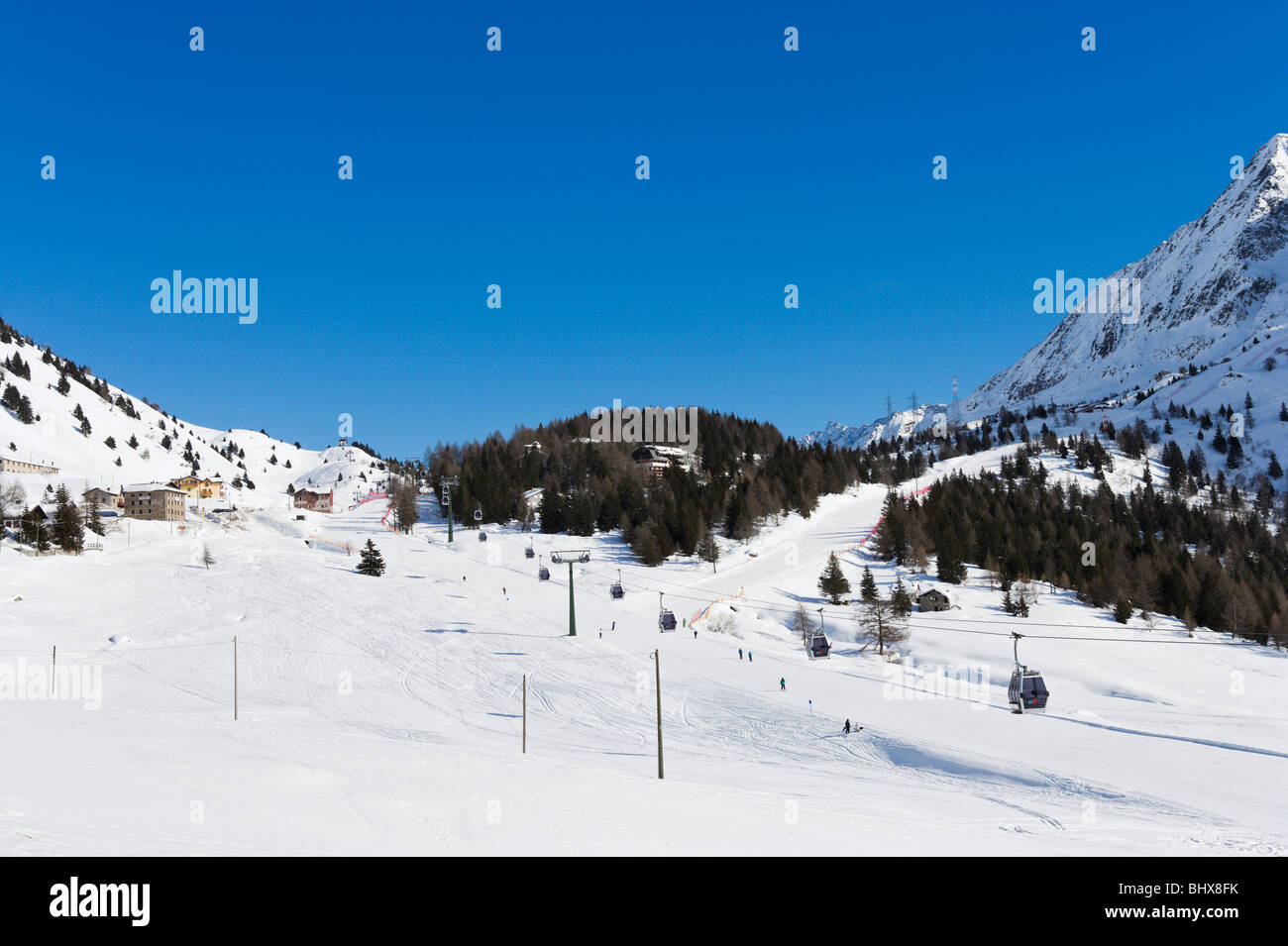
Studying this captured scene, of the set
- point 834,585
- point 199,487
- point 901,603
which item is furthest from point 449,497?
point 199,487

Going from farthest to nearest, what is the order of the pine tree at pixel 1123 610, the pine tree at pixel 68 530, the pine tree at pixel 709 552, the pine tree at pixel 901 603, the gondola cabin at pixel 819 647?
the pine tree at pixel 709 552
the pine tree at pixel 1123 610
the pine tree at pixel 68 530
the pine tree at pixel 901 603
the gondola cabin at pixel 819 647

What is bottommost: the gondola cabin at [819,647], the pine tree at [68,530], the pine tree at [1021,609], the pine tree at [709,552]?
the pine tree at [1021,609]

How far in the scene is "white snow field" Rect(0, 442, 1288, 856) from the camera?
19.6 meters

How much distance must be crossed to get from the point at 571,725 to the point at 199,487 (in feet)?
496

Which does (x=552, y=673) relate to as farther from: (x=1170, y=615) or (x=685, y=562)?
(x=1170, y=615)

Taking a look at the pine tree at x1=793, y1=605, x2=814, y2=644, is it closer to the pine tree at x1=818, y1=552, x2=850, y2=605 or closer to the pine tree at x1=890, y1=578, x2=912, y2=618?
the pine tree at x1=890, y1=578, x2=912, y2=618

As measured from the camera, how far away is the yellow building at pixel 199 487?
520 ft

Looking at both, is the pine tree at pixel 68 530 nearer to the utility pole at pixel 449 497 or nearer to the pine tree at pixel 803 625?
the utility pole at pixel 449 497

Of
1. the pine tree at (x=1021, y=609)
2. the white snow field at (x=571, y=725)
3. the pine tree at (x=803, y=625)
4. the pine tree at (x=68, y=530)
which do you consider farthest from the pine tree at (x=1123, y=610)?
the pine tree at (x=68, y=530)

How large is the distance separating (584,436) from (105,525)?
112 m

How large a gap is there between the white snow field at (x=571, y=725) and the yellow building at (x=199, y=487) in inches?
3200

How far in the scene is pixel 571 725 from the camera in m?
39.8

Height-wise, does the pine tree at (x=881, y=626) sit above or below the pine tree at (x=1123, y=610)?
above

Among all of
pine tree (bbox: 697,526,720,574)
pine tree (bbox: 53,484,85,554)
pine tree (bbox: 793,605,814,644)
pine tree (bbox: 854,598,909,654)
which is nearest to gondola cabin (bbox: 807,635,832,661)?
pine tree (bbox: 854,598,909,654)
